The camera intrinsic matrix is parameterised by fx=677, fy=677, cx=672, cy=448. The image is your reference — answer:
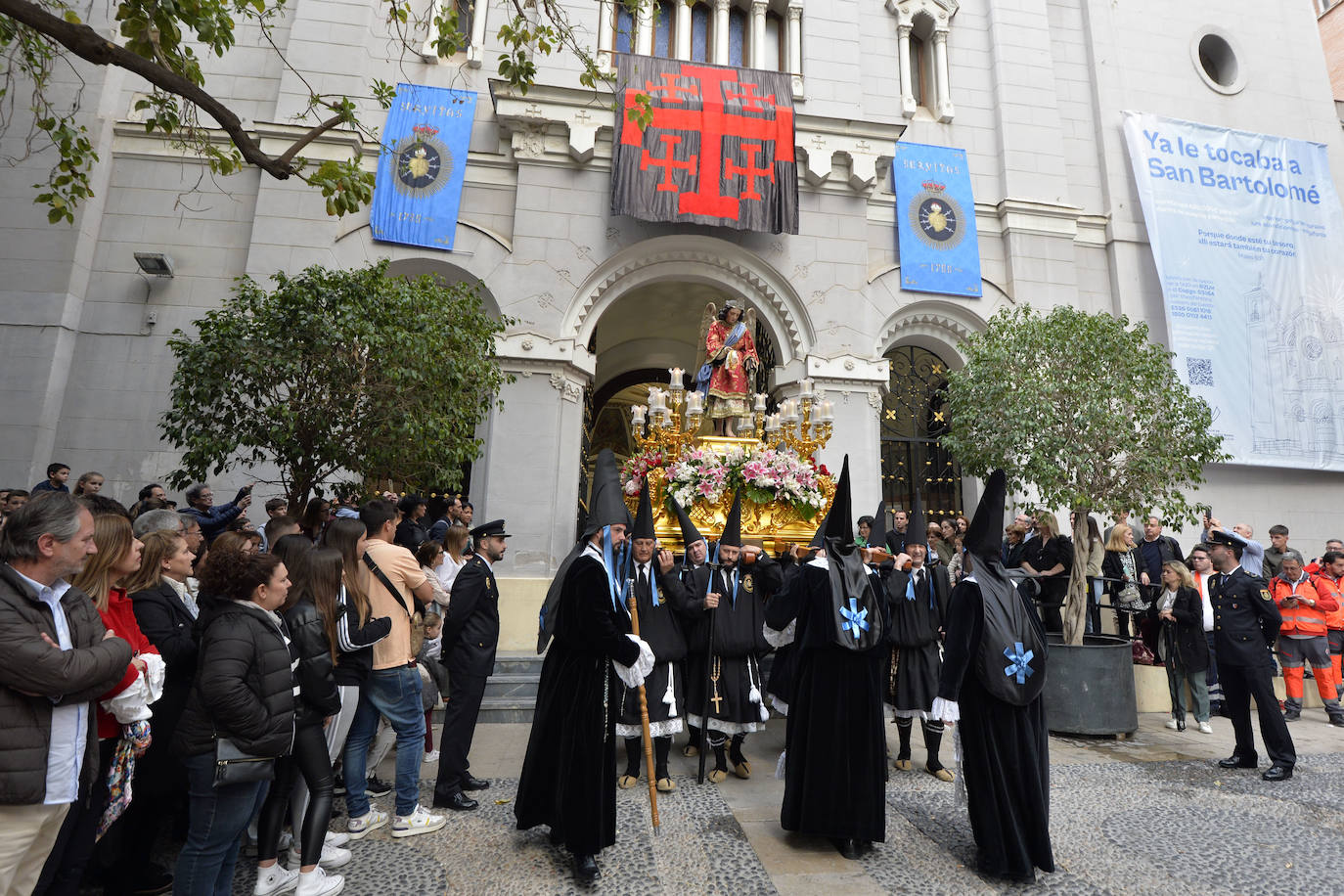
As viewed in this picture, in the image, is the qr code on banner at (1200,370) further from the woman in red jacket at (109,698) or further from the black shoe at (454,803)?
the woman in red jacket at (109,698)

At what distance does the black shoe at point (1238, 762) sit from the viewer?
228 inches

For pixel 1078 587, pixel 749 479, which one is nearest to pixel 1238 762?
pixel 1078 587

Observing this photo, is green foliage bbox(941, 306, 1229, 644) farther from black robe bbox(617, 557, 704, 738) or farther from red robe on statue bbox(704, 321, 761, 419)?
black robe bbox(617, 557, 704, 738)

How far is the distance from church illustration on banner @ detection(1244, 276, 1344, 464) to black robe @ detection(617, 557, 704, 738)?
13.0 meters

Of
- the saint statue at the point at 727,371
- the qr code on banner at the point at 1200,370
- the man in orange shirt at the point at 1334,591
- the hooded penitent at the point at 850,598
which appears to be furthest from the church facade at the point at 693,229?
the hooded penitent at the point at 850,598

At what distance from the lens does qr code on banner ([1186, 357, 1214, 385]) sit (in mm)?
12398

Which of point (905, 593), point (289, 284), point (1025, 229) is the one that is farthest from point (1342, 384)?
point (289, 284)

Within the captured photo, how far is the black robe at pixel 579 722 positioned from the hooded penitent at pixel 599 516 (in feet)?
0.37

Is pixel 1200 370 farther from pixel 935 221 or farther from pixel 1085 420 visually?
pixel 1085 420

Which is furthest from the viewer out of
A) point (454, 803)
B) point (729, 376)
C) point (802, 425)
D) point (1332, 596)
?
point (729, 376)

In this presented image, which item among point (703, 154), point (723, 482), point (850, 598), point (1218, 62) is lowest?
point (850, 598)

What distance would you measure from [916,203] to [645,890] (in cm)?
1282

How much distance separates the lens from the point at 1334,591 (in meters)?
8.04

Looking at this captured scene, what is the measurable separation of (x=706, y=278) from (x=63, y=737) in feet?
36.6
